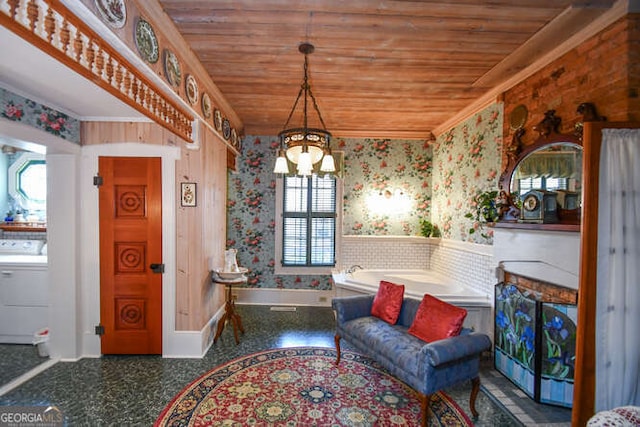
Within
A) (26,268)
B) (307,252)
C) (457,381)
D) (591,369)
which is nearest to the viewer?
(591,369)

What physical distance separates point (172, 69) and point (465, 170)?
3.54 metres

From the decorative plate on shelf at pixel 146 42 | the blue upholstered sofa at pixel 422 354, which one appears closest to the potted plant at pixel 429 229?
the blue upholstered sofa at pixel 422 354

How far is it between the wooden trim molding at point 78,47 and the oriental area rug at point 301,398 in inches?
88.8

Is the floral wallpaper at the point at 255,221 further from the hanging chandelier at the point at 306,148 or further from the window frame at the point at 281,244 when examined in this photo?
the hanging chandelier at the point at 306,148

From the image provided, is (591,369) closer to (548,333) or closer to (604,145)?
(548,333)

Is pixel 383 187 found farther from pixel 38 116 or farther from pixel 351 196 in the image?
pixel 38 116

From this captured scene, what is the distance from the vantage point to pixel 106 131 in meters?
2.79

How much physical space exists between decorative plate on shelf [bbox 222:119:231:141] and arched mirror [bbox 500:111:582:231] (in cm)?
335

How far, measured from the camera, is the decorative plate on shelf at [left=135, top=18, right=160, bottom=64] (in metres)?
1.70

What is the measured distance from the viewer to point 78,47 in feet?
4.30

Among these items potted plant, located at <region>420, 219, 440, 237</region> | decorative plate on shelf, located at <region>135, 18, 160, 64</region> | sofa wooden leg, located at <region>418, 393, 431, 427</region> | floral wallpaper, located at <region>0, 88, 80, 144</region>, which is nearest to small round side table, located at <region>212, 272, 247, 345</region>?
floral wallpaper, located at <region>0, 88, 80, 144</region>

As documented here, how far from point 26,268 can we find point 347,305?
3.62m

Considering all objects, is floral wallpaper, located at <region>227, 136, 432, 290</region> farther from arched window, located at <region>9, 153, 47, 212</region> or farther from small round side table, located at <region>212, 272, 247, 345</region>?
arched window, located at <region>9, 153, 47, 212</region>

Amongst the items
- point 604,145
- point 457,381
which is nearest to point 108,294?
point 457,381
